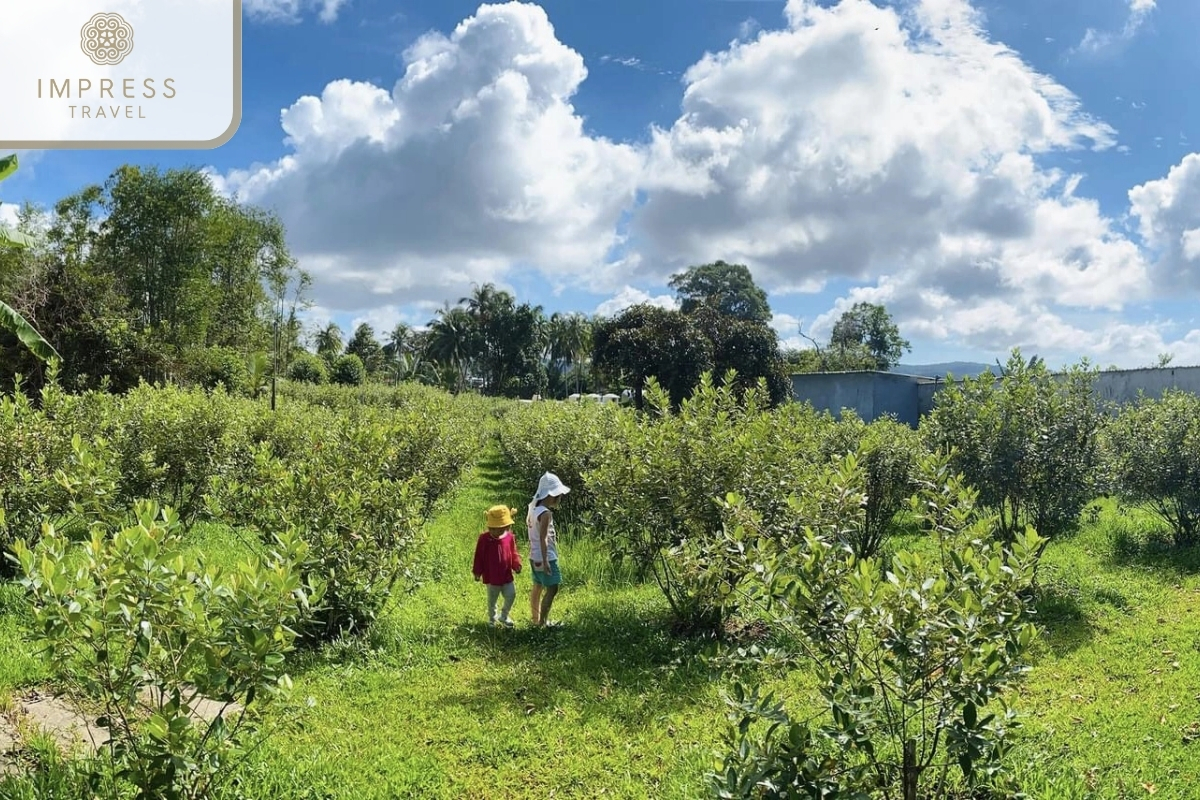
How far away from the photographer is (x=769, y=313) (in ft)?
158

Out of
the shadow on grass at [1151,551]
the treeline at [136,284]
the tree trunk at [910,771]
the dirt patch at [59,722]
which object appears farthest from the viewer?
the treeline at [136,284]

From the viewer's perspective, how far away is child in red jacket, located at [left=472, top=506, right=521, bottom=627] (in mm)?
6363

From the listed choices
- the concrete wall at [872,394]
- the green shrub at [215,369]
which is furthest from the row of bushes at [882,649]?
the green shrub at [215,369]

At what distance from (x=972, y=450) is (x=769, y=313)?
41.2 m

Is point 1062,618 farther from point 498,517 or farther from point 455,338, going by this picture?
point 455,338

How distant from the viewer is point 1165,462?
981 centimetres

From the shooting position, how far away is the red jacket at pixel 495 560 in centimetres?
637

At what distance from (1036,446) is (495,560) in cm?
595

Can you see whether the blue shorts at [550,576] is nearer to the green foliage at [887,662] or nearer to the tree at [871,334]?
the green foliage at [887,662]

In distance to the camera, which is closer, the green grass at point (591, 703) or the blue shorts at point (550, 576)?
the green grass at point (591, 703)

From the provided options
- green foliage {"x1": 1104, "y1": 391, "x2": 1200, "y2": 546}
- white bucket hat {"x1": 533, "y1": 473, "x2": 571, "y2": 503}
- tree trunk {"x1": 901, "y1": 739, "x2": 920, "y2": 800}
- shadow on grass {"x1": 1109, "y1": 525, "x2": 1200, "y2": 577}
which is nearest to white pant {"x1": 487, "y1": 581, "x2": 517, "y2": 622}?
white bucket hat {"x1": 533, "y1": 473, "x2": 571, "y2": 503}

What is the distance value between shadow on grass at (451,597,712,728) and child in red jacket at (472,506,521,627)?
0.36m

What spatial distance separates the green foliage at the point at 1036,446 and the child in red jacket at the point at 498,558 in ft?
17.5

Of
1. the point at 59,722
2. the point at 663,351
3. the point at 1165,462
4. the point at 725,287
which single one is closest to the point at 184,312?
the point at 663,351
